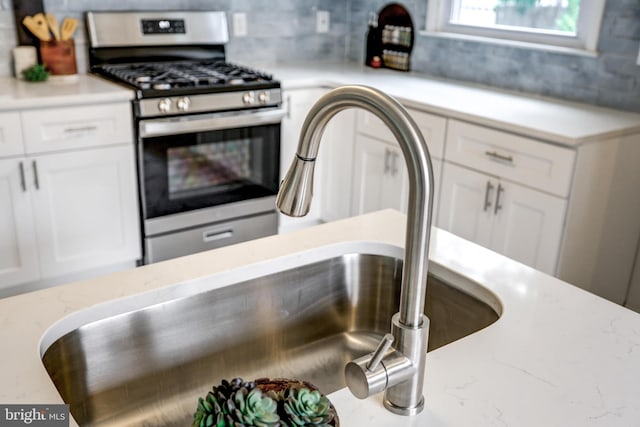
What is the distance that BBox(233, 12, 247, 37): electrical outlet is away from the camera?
3.50 meters

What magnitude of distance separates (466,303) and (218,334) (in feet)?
1.66

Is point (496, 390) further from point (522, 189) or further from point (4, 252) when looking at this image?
point (4, 252)

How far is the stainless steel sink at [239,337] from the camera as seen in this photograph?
1.17m

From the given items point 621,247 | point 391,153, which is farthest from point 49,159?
point 621,247

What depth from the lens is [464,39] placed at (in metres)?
3.25

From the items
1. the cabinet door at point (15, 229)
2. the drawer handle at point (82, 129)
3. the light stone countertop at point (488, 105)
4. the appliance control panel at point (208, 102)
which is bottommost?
the cabinet door at point (15, 229)

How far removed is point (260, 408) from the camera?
72 centimetres

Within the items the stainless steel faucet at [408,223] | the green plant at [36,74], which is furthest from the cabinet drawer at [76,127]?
the stainless steel faucet at [408,223]

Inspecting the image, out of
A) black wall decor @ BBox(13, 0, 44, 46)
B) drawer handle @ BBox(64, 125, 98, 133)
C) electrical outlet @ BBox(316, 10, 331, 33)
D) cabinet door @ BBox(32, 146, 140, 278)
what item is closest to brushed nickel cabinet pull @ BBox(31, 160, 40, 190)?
cabinet door @ BBox(32, 146, 140, 278)

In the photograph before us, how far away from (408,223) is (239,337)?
65 cm

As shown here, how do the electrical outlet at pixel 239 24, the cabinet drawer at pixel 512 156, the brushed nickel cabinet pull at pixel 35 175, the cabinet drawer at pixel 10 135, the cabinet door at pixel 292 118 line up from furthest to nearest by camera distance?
the electrical outlet at pixel 239 24 < the cabinet door at pixel 292 118 < the brushed nickel cabinet pull at pixel 35 175 < the cabinet drawer at pixel 10 135 < the cabinet drawer at pixel 512 156

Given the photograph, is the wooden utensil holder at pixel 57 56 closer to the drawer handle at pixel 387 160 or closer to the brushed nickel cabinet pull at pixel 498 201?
the drawer handle at pixel 387 160

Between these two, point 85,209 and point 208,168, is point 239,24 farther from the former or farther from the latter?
point 85,209

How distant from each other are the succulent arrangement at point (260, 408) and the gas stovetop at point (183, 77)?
6.94 feet
